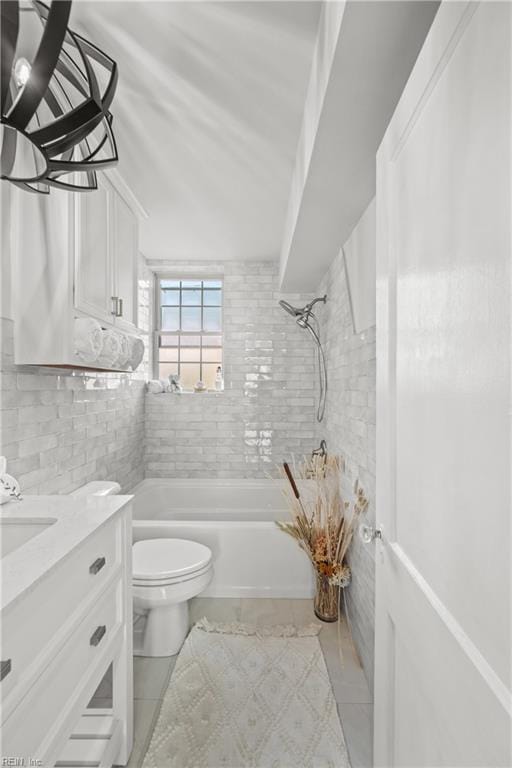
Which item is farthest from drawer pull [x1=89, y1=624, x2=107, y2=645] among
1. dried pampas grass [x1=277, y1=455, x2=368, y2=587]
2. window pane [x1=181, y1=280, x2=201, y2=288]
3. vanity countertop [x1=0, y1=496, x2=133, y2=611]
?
window pane [x1=181, y1=280, x2=201, y2=288]

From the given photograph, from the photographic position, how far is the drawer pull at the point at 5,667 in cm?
84

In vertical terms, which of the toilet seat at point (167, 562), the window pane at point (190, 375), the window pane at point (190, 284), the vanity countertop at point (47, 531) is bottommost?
the toilet seat at point (167, 562)

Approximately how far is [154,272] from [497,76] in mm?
3802

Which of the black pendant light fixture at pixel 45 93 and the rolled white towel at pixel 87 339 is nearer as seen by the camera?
the black pendant light fixture at pixel 45 93

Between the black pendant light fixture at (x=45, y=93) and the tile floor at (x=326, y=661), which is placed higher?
the black pendant light fixture at (x=45, y=93)

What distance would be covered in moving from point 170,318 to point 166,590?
2732 mm

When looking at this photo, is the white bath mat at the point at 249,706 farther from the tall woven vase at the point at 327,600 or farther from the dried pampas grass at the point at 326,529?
the dried pampas grass at the point at 326,529

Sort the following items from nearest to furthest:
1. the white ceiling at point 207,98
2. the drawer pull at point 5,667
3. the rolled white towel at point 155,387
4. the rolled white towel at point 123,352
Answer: the drawer pull at point 5,667 < the white ceiling at point 207,98 < the rolled white towel at point 123,352 < the rolled white towel at point 155,387

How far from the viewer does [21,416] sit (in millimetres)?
1801

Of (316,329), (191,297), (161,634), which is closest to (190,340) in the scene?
(191,297)

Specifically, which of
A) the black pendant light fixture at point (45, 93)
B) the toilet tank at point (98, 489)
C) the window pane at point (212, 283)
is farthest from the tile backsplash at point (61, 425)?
the window pane at point (212, 283)

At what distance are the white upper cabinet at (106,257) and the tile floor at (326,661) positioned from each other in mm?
1639

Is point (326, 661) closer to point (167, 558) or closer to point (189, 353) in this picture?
point (167, 558)

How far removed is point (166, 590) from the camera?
2.05m
